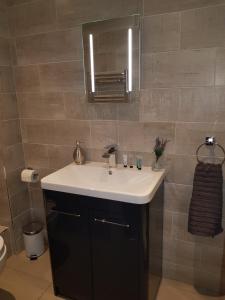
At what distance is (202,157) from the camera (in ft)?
5.31

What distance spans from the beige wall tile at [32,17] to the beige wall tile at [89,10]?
3.2 inches

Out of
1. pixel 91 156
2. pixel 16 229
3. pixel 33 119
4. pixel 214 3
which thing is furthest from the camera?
pixel 16 229

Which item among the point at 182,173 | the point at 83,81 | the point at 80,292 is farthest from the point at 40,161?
the point at 182,173

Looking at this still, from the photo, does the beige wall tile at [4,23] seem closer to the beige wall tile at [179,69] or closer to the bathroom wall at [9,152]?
the bathroom wall at [9,152]

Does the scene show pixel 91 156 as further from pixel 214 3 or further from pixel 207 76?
pixel 214 3

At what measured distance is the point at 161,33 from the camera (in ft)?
5.06

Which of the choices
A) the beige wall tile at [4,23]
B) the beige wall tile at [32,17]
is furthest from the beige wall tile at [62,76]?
Result: the beige wall tile at [4,23]

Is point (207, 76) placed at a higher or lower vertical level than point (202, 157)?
higher

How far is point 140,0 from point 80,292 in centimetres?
201

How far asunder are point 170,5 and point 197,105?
2.09 ft

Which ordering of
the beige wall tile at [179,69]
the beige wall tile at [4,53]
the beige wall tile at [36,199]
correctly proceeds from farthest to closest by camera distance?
the beige wall tile at [36,199]
the beige wall tile at [4,53]
the beige wall tile at [179,69]

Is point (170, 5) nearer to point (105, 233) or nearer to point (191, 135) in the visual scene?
point (191, 135)

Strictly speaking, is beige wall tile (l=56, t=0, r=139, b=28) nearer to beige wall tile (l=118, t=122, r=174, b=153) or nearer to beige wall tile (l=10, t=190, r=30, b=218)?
beige wall tile (l=118, t=122, r=174, b=153)

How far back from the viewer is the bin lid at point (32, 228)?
219cm
